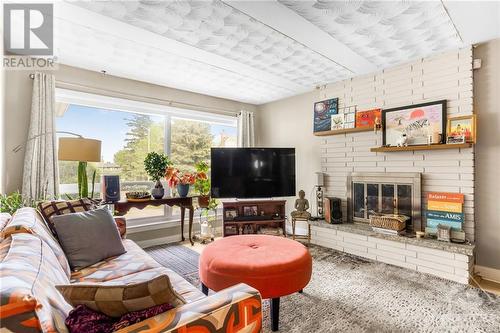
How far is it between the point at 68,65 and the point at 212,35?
194 centimetres

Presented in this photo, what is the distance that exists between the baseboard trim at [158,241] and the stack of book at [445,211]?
327cm

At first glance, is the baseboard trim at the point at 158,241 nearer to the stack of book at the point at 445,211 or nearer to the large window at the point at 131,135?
the large window at the point at 131,135

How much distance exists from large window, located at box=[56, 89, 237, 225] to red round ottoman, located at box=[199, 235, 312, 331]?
7.18 feet

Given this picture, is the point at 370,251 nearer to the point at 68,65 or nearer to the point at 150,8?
the point at 150,8

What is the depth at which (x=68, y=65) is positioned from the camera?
10.2 feet

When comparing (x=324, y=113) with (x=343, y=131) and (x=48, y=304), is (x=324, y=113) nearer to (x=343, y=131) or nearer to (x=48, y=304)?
(x=343, y=131)

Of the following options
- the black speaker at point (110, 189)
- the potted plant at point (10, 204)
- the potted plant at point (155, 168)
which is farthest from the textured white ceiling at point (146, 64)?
the potted plant at point (10, 204)

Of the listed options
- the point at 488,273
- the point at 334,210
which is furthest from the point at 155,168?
the point at 488,273

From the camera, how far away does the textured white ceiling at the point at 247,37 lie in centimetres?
204

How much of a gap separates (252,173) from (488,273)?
2793 millimetres

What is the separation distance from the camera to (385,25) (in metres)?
2.30

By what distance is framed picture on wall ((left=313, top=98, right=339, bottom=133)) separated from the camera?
3811 millimetres

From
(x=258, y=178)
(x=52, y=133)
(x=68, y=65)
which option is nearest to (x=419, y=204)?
(x=258, y=178)

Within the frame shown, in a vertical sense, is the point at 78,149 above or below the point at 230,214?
above
